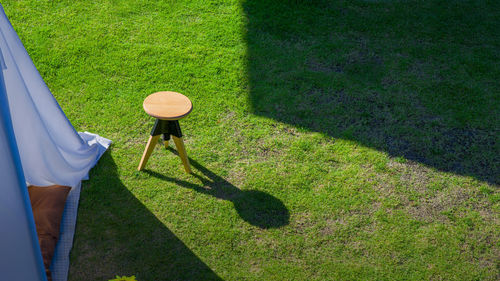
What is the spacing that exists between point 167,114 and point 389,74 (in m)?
3.63

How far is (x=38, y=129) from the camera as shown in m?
4.56

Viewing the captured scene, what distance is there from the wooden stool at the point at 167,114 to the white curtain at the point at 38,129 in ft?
2.25

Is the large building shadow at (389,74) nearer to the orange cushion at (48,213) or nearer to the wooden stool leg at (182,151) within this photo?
the wooden stool leg at (182,151)

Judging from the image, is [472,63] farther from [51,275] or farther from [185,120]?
[51,275]

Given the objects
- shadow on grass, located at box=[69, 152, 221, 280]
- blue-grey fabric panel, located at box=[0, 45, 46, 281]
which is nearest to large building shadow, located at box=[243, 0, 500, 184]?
shadow on grass, located at box=[69, 152, 221, 280]

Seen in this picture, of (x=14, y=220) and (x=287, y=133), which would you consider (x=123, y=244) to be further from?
(x=287, y=133)

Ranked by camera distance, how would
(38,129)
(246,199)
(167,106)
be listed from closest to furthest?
(38,129), (167,106), (246,199)

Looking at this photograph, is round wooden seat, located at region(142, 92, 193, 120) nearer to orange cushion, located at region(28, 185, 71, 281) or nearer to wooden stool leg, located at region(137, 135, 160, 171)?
wooden stool leg, located at region(137, 135, 160, 171)

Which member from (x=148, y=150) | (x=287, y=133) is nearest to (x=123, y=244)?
(x=148, y=150)

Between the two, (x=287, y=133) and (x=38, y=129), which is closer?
(x=38, y=129)

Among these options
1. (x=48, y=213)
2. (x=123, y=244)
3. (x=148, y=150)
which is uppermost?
(x=148, y=150)

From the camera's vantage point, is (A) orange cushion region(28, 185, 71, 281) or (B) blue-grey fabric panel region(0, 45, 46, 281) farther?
(A) orange cushion region(28, 185, 71, 281)

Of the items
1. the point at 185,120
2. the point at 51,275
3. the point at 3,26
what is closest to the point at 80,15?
the point at 185,120

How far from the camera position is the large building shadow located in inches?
236
